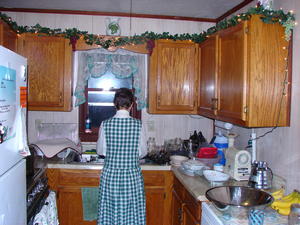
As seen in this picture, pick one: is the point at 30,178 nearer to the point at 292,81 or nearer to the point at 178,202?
the point at 178,202

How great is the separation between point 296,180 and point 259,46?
0.98m

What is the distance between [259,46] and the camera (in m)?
2.15

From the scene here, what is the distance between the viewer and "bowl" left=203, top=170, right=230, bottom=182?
2.46 meters

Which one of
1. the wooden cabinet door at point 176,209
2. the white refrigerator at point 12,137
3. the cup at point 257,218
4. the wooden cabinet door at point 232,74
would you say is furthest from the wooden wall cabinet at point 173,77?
the cup at point 257,218

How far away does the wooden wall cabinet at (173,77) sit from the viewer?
11.1 ft

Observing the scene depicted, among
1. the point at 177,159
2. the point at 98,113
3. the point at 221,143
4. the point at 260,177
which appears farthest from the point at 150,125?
the point at 260,177

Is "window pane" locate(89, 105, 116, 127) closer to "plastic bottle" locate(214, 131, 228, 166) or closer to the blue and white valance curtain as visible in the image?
the blue and white valance curtain

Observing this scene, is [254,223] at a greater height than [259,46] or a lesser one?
lesser

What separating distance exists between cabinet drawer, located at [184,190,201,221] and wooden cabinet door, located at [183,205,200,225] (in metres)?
0.03

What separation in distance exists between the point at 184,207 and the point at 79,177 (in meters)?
1.15

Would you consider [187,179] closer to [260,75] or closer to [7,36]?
[260,75]

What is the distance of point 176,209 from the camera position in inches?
116

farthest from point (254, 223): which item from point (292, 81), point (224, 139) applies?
point (224, 139)

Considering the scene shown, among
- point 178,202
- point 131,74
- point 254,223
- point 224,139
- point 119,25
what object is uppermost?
point 119,25
